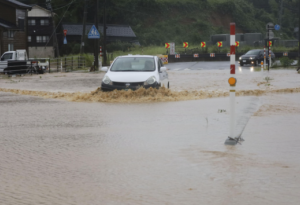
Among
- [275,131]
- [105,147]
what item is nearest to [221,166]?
[105,147]

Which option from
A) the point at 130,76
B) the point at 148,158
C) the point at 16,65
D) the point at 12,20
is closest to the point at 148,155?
the point at 148,158

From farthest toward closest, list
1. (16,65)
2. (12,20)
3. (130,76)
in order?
(12,20), (16,65), (130,76)

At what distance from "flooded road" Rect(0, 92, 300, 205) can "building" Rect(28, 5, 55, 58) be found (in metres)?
78.0

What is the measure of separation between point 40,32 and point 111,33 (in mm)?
Result: 12845

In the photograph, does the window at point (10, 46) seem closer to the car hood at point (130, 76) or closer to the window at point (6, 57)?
the window at point (6, 57)

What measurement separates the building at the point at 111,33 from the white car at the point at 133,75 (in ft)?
252

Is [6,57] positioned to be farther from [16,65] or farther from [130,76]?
[130,76]

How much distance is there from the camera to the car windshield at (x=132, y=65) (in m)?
17.7

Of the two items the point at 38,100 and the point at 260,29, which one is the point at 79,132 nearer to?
the point at 38,100

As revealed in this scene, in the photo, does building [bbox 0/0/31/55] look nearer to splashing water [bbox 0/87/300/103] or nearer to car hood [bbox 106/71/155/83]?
splashing water [bbox 0/87/300/103]

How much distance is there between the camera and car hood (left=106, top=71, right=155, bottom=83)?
16.8 m

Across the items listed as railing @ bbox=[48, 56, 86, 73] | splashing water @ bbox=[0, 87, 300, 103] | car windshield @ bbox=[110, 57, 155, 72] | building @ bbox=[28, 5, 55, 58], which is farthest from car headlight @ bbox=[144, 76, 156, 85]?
building @ bbox=[28, 5, 55, 58]

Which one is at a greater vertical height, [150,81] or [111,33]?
[111,33]

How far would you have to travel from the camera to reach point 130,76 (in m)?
16.9
